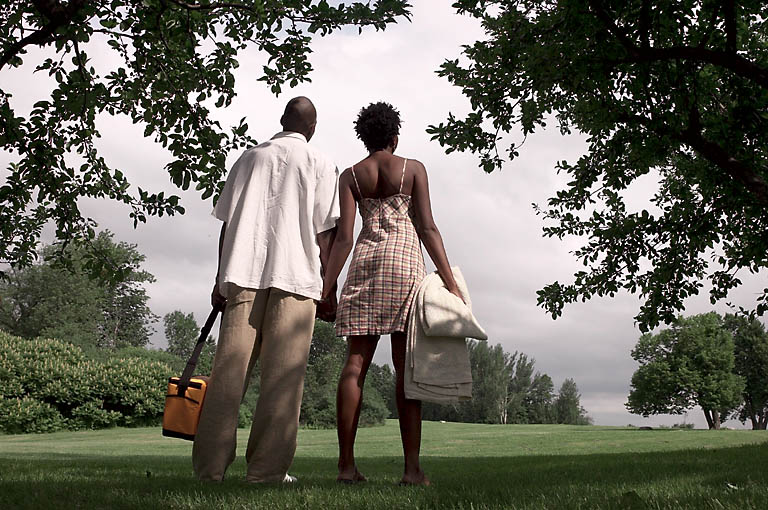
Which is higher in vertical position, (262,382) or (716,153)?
(716,153)

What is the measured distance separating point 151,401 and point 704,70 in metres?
26.6

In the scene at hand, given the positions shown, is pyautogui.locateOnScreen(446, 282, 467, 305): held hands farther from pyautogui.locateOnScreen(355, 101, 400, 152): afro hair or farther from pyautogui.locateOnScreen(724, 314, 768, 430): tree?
pyautogui.locateOnScreen(724, 314, 768, 430): tree

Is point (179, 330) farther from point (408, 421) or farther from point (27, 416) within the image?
point (408, 421)

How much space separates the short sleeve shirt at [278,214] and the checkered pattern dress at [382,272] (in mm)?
268

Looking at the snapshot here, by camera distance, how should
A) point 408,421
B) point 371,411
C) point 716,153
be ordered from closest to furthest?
point 408,421 < point 716,153 < point 371,411

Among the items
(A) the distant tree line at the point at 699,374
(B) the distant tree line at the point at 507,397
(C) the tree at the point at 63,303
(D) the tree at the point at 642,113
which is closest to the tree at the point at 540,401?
(B) the distant tree line at the point at 507,397

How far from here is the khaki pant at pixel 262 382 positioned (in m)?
4.74

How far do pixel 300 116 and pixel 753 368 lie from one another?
57271 millimetres

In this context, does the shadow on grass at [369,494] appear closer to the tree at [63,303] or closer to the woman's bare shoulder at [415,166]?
the woman's bare shoulder at [415,166]

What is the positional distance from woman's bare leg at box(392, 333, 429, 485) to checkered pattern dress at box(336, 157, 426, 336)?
0.20 m

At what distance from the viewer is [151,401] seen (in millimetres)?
30062

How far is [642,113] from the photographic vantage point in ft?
32.9

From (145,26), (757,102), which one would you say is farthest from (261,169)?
(757,102)

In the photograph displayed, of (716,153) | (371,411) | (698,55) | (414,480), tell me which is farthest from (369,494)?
(371,411)
